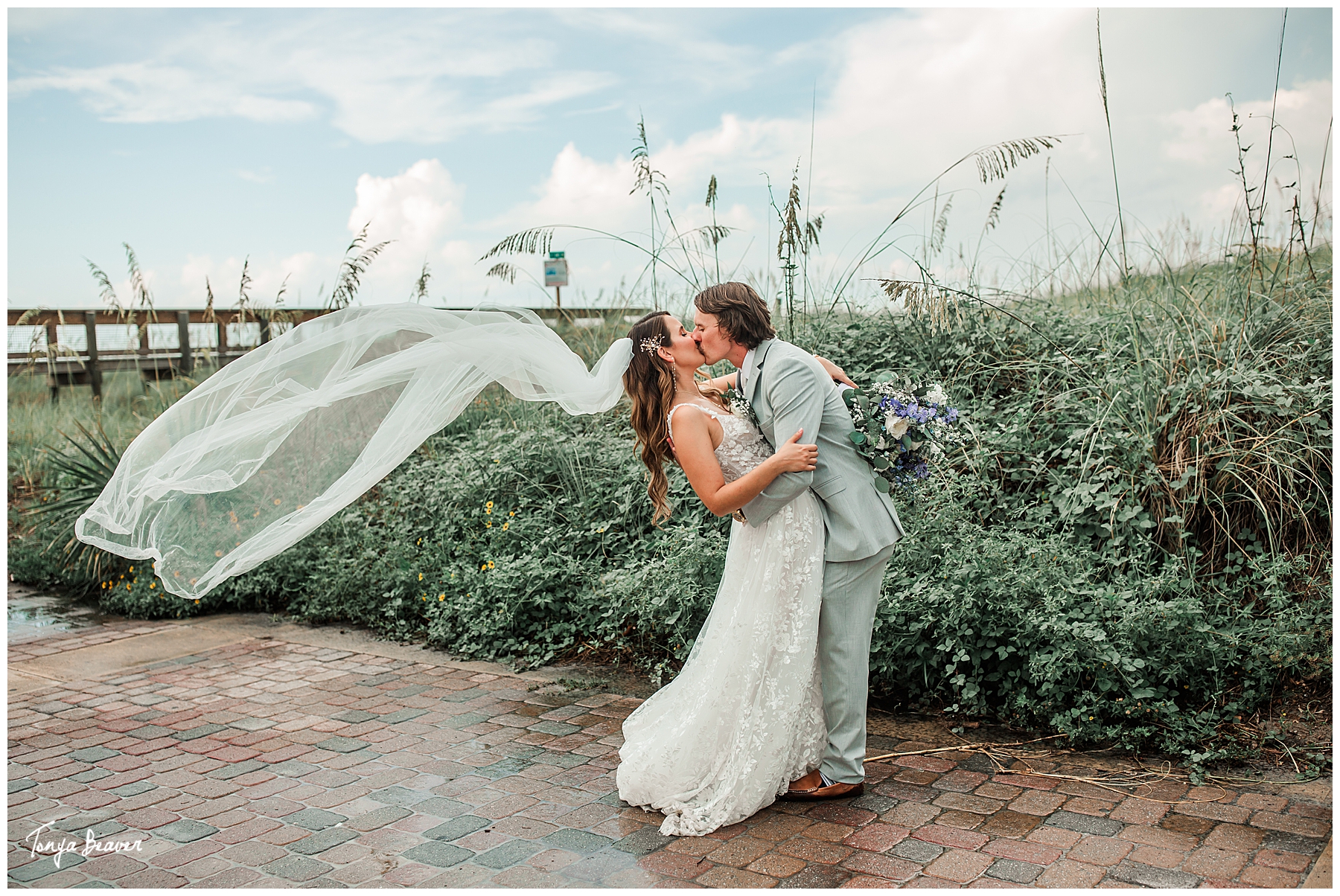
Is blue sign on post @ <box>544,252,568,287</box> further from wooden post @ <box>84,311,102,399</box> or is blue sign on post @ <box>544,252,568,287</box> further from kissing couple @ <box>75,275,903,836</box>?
wooden post @ <box>84,311,102,399</box>

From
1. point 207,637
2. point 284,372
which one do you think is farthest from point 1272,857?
point 207,637

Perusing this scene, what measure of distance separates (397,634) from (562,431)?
1955mm

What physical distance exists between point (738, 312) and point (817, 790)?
178cm

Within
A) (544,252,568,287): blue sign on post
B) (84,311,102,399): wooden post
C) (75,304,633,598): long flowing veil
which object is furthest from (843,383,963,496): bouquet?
(84,311,102,399): wooden post

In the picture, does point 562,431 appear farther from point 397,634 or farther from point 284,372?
point 284,372

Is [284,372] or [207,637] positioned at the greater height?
[284,372]

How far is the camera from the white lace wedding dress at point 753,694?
351 centimetres

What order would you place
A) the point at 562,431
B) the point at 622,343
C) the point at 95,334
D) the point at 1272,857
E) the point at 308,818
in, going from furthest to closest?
the point at 95,334, the point at 562,431, the point at 622,343, the point at 308,818, the point at 1272,857

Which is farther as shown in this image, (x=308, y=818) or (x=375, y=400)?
(x=375, y=400)

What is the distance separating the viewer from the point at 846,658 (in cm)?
360

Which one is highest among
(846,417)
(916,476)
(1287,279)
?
(1287,279)

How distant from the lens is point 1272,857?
304cm

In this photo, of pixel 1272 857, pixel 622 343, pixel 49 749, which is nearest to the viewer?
pixel 1272 857

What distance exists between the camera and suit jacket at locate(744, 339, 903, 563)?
137 inches
